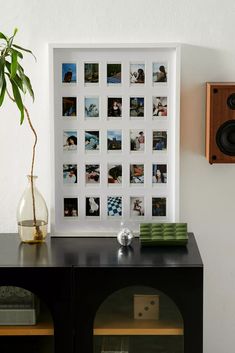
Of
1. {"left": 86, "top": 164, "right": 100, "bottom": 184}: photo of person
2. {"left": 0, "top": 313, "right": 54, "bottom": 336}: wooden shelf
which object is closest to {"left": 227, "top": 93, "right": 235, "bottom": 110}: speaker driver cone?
{"left": 86, "top": 164, "right": 100, "bottom": 184}: photo of person

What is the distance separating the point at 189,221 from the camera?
10.2ft

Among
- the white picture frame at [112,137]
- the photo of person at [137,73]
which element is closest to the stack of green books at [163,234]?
the white picture frame at [112,137]

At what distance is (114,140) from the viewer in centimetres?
305

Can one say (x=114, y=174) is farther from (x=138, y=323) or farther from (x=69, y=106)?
(x=138, y=323)

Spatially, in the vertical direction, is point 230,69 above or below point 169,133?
above

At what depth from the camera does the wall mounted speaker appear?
115 inches

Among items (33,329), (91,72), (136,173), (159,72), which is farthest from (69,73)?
(33,329)

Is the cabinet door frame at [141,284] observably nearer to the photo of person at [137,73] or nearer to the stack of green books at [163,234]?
the stack of green books at [163,234]

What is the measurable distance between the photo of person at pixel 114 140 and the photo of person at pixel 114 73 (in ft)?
0.63

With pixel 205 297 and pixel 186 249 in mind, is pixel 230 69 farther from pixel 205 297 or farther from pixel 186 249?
pixel 205 297

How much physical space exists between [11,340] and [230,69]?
4.27ft

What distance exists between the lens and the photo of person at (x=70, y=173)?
3064 millimetres

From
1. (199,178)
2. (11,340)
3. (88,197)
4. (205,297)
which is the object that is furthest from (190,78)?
(11,340)

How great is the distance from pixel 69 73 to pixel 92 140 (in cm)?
27
